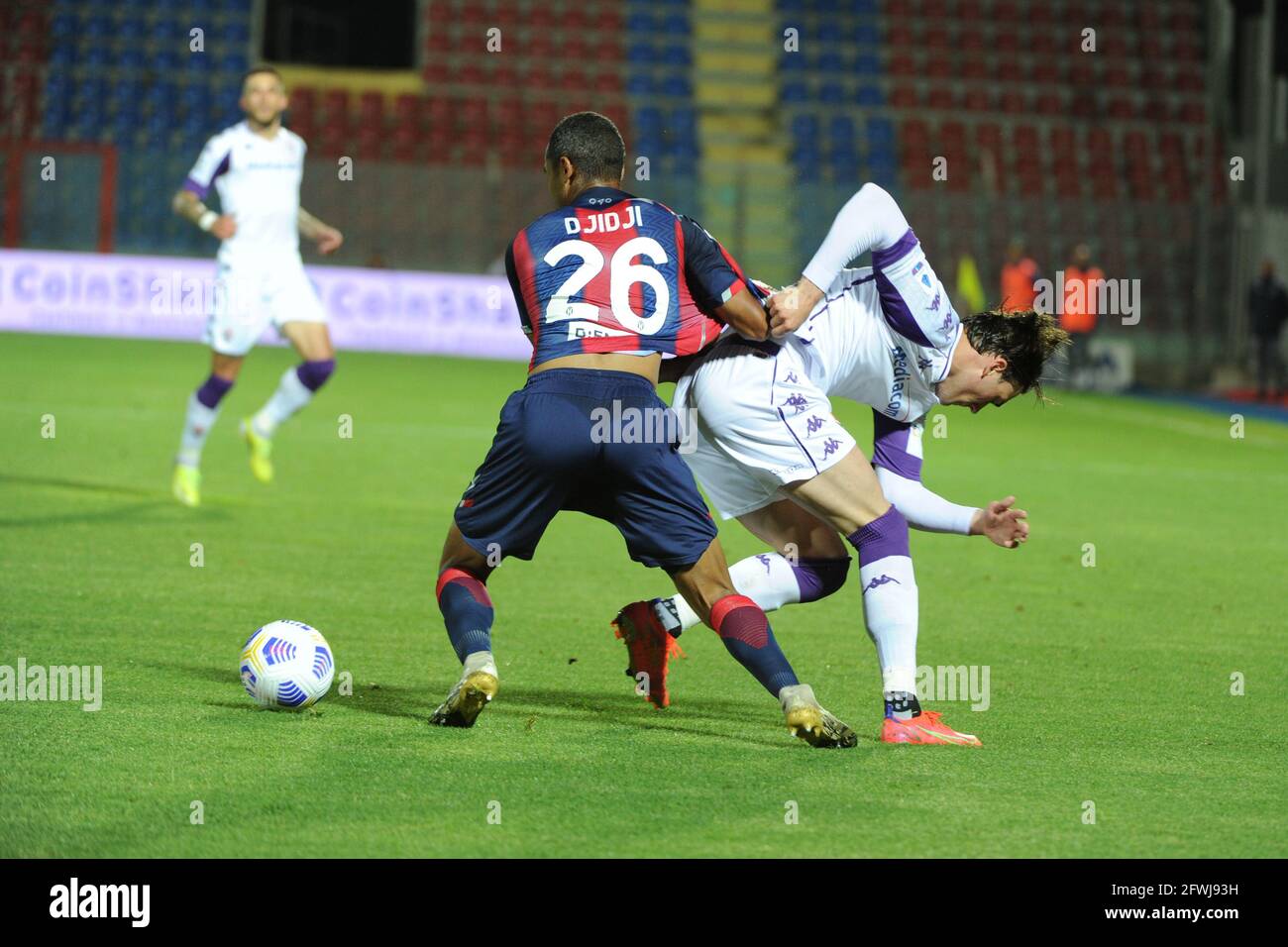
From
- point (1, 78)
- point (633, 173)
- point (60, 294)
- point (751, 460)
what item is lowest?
point (751, 460)

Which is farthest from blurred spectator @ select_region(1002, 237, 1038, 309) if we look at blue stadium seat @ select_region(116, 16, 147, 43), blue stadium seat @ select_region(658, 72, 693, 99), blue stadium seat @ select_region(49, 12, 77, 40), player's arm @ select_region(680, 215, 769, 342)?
player's arm @ select_region(680, 215, 769, 342)

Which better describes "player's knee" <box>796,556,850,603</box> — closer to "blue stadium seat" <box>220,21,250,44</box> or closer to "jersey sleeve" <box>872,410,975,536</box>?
"jersey sleeve" <box>872,410,975,536</box>

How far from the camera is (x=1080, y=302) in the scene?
2727 cm

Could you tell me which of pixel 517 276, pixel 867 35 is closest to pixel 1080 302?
pixel 867 35

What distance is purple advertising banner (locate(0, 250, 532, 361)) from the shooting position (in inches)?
1014

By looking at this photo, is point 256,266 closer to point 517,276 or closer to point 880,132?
point 517,276

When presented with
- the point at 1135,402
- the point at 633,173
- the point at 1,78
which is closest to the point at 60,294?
the point at 1,78

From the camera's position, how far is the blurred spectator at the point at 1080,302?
2689 centimetres

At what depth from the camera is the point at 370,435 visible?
15344 mm

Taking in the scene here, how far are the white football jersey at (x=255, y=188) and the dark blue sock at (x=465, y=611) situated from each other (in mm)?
6176

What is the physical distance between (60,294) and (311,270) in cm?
364

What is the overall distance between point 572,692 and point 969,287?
74.8ft
